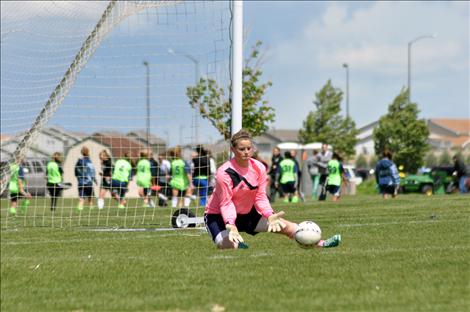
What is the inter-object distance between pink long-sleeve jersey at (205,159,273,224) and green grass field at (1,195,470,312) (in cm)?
49

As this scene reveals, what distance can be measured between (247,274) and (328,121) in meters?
68.7

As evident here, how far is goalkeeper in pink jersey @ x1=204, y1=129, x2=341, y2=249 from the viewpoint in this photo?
9961 mm

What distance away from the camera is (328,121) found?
76.7 m

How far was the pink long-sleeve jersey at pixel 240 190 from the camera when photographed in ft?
32.9

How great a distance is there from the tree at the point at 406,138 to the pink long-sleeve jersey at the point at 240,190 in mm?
58991

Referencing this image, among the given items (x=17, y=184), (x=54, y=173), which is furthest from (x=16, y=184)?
(x=54, y=173)

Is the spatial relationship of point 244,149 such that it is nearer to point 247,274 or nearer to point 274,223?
point 274,223

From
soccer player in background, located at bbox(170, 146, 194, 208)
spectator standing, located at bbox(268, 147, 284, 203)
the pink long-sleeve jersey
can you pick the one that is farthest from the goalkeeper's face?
spectator standing, located at bbox(268, 147, 284, 203)

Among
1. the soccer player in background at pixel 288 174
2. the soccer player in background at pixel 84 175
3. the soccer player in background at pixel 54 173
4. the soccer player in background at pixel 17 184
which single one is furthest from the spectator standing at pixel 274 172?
the soccer player in background at pixel 17 184

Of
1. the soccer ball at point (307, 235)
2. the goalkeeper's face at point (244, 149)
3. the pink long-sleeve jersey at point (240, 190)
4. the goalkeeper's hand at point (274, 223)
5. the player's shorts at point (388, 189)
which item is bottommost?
the player's shorts at point (388, 189)

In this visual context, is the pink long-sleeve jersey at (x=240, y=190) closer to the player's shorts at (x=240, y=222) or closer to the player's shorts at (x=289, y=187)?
the player's shorts at (x=240, y=222)

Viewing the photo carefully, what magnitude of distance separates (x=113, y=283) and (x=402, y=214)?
9.78m

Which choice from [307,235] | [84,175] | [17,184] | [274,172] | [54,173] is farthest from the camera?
[274,172]

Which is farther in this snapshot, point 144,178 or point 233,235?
point 144,178
